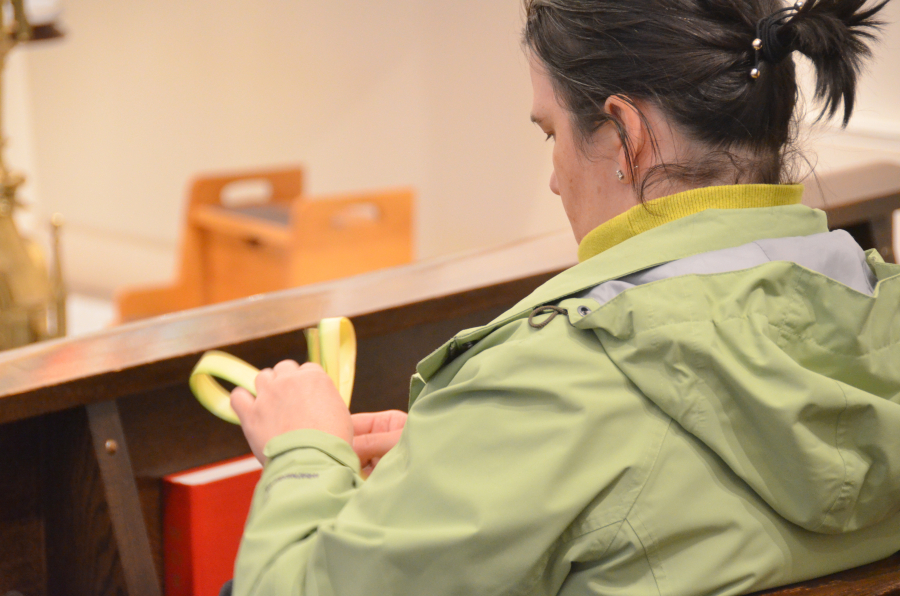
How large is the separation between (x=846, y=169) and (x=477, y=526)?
136cm

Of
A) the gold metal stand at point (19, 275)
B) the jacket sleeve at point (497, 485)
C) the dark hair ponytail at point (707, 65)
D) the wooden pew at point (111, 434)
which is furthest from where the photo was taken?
the gold metal stand at point (19, 275)

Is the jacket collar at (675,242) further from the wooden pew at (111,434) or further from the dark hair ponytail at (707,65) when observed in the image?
the wooden pew at (111,434)

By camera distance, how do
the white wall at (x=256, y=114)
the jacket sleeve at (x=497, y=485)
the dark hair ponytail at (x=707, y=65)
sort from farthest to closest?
the white wall at (x=256, y=114)
the dark hair ponytail at (x=707, y=65)
the jacket sleeve at (x=497, y=485)

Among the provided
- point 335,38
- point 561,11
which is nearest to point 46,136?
point 335,38

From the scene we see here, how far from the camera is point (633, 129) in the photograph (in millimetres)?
724

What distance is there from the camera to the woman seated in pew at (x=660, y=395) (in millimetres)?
593

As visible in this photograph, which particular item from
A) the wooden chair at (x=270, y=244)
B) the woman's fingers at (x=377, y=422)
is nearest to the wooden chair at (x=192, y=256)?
the wooden chair at (x=270, y=244)

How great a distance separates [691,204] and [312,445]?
37cm

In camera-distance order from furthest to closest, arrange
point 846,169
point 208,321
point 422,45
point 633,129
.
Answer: point 422,45 < point 846,169 < point 208,321 < point 633,129

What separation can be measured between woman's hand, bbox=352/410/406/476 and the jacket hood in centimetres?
32

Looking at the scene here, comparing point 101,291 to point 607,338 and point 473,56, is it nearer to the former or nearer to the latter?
point 473,56

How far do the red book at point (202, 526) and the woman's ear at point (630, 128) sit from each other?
1.77 feet

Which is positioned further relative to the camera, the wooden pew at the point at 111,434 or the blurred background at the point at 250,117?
the blurred background at the point at 250,117

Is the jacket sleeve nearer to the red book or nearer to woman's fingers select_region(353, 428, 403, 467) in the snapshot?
→ woman's fingers select_region(353, 428, 403, 467)
